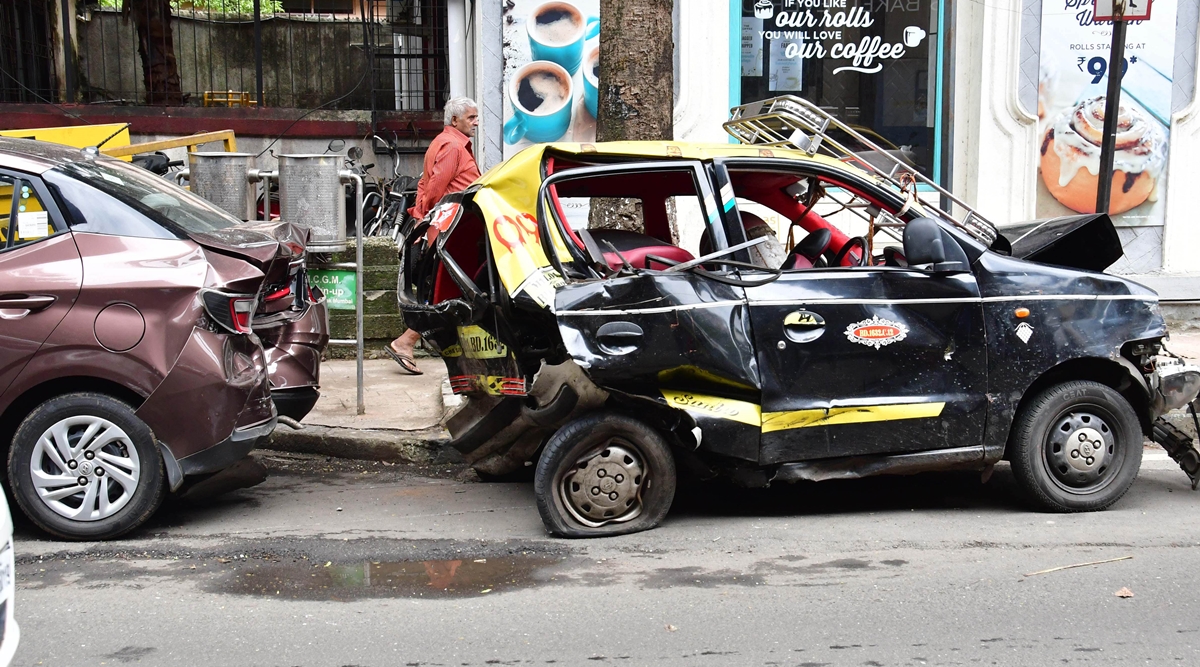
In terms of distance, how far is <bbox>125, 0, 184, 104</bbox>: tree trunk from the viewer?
40.2 feet

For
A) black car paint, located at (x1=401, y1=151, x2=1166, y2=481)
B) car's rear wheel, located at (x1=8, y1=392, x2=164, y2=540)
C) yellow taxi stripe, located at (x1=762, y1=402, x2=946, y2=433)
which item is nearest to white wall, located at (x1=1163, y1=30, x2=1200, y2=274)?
black car paint, located at (x1=401, y1=151, x2=1166, y2=481)

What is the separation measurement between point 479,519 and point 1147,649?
3007 mm

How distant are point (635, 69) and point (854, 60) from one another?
4335 mm

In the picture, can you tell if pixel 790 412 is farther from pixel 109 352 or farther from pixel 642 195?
pixel 109 352

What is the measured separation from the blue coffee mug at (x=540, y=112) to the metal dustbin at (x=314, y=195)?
121 inches

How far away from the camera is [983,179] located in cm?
1104

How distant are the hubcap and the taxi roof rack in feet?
3.14

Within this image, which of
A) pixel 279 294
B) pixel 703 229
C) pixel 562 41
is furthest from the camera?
pixel 562 41

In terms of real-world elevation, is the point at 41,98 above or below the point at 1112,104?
above

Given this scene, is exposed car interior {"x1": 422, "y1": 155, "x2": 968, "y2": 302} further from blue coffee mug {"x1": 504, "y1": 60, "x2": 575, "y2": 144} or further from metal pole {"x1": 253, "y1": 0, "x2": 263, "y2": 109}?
metal pole {"x1": 253, "y1": 0, "x2": 263, "y2": 109}

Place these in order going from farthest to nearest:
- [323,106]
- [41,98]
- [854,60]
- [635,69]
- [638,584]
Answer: [323,106], [41,98], [854,60], [635,69], [638,584]

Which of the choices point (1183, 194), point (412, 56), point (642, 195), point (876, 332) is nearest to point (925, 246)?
point (876, 332)

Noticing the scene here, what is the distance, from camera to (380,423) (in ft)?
24.0

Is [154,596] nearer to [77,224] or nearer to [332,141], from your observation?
[77,224]
